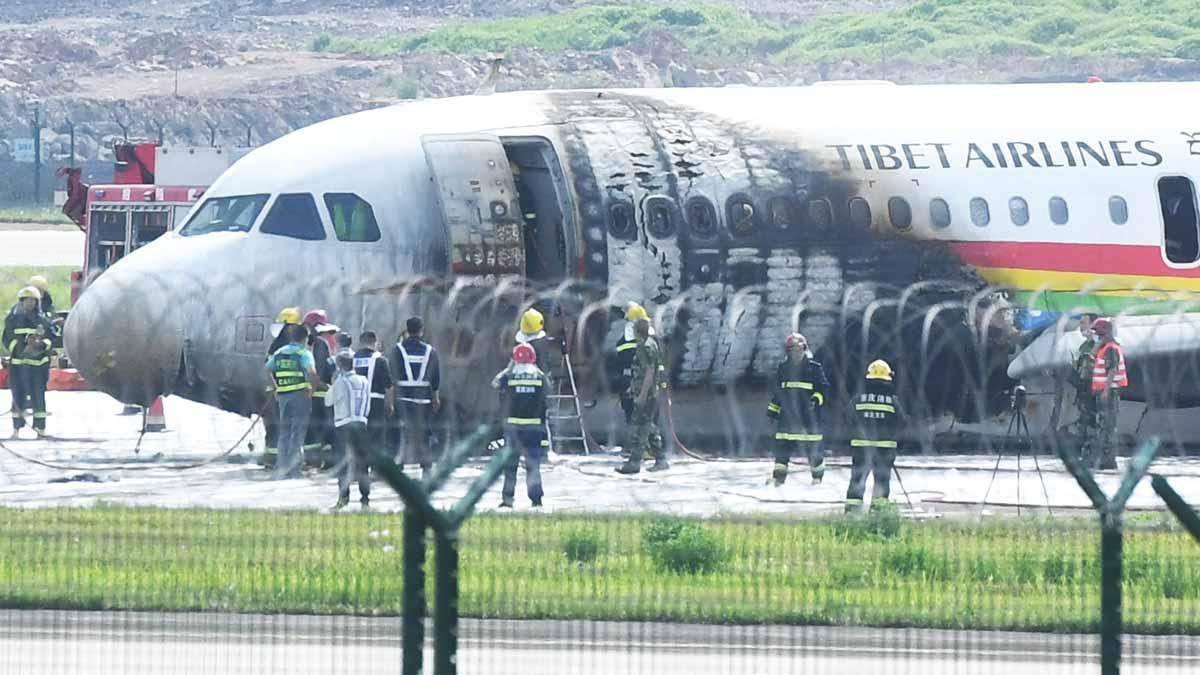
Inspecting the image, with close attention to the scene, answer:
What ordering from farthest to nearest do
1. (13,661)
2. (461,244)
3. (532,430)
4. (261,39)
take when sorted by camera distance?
(261,39) → (461,244) → (532,430) → (13,661)

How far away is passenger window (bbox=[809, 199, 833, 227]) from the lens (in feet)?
83.2

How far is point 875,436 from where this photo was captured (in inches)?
869

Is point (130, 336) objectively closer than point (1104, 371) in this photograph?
Yes

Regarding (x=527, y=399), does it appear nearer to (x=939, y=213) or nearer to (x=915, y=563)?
(x=939, y=213)

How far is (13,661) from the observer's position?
14.7 meters

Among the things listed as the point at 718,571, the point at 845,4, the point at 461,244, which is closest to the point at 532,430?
the point at 461,244

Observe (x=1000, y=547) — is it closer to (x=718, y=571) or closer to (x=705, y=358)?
(x=718, y=571)

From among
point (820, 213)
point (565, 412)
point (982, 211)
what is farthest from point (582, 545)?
point (982, 211)

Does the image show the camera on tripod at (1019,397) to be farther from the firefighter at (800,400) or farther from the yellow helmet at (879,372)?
the yellow helmet at (879,372)

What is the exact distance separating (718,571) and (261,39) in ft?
337

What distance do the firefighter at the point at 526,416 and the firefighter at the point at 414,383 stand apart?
40.2 inches

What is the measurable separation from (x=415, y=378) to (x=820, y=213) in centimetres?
486

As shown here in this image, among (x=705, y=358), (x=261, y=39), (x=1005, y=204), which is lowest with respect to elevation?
(x=705, y=358)

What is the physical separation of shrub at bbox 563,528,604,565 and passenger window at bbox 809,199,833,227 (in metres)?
9.71
